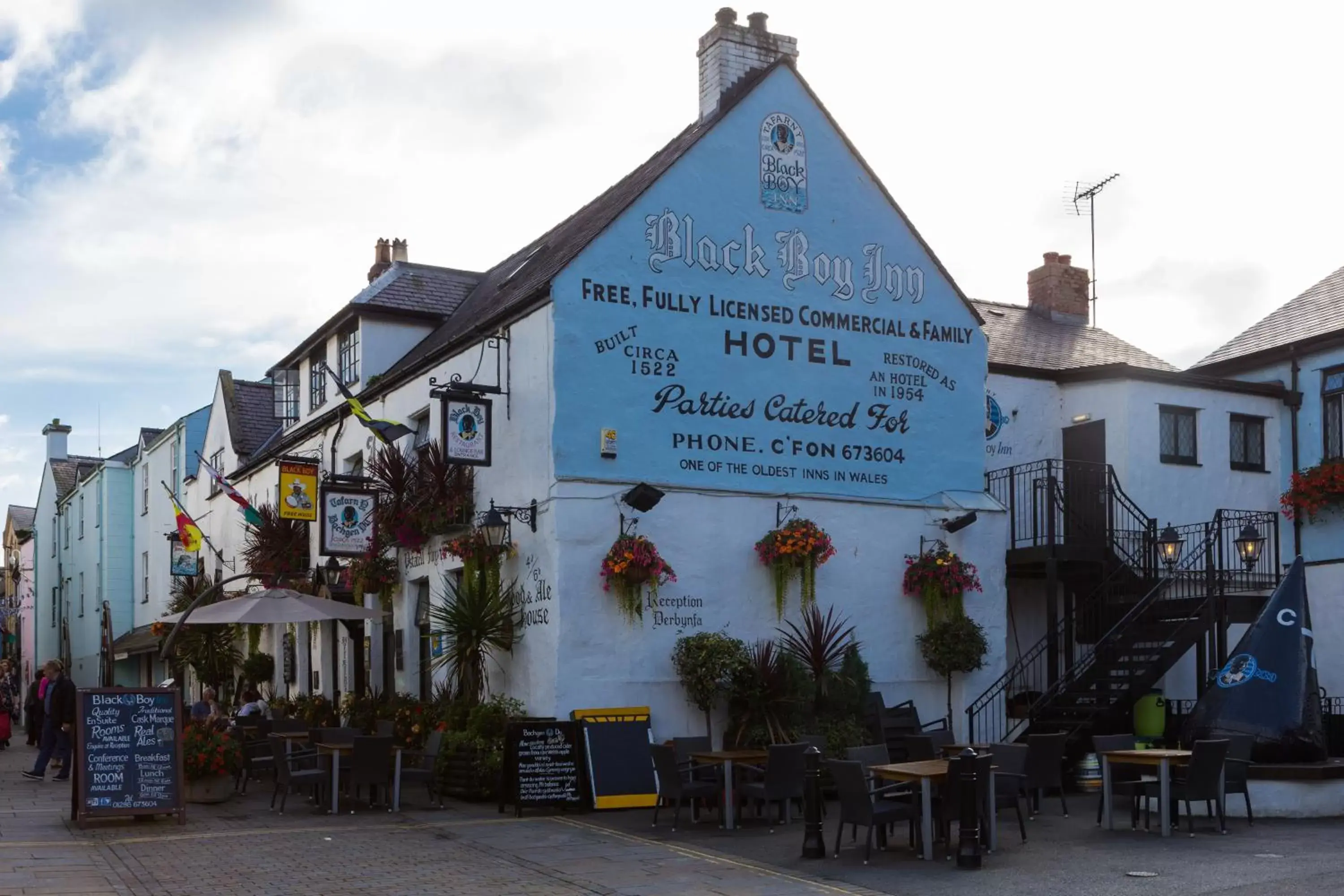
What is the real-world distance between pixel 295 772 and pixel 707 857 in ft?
18.6

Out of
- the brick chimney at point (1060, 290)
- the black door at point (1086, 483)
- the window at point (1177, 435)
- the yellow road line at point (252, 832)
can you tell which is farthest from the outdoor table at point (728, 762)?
the brick chimney at point (1060, 290)

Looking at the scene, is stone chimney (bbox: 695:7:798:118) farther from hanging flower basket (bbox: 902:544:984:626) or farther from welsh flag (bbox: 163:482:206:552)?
welsh flag (bbox: 163:482:206:552)

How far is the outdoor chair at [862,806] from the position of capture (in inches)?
470

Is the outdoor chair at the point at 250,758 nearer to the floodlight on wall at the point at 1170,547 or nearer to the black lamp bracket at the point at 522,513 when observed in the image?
the black lamp bracket at the point at 522,513

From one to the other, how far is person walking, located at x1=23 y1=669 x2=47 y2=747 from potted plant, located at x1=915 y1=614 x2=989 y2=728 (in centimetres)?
1262

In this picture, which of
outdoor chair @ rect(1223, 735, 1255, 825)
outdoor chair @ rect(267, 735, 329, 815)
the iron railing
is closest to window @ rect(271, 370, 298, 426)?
outdoor chair @ rect(267, 735, 329, 815)

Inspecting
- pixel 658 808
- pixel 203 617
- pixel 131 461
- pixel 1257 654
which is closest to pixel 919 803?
pixel 658 808

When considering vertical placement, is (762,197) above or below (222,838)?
above

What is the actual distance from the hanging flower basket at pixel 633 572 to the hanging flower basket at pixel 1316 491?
1158 centimetres

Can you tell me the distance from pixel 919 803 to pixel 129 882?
658cm

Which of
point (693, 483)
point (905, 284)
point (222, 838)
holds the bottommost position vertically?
point (222, 838)

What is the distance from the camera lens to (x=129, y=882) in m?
11.1

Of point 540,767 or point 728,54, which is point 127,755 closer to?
point 540,767

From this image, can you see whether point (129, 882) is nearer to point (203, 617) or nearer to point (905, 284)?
point (203, 617)
